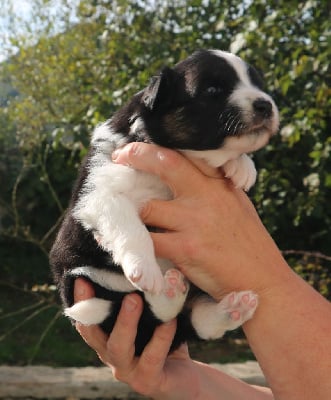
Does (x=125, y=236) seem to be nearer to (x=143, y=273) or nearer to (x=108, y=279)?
(x=143, y=273)

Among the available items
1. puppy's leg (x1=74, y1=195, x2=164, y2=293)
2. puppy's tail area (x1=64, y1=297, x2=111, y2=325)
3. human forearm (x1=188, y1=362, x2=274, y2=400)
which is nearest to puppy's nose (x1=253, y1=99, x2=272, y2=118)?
puppy's leg (x1=74, y1=195, x2=164, y2=293)

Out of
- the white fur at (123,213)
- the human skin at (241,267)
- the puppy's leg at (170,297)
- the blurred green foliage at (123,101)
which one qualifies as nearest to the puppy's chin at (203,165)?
the human skin at (241,267)

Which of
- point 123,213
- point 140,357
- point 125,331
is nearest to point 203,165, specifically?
point 123,213

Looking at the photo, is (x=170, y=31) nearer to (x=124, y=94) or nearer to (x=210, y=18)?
(x=210, y=18)

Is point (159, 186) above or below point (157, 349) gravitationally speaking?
above

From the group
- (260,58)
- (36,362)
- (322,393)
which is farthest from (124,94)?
Answer: (322,393)

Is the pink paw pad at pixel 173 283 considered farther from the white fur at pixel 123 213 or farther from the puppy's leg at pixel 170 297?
the white fur at pixel 123 213
